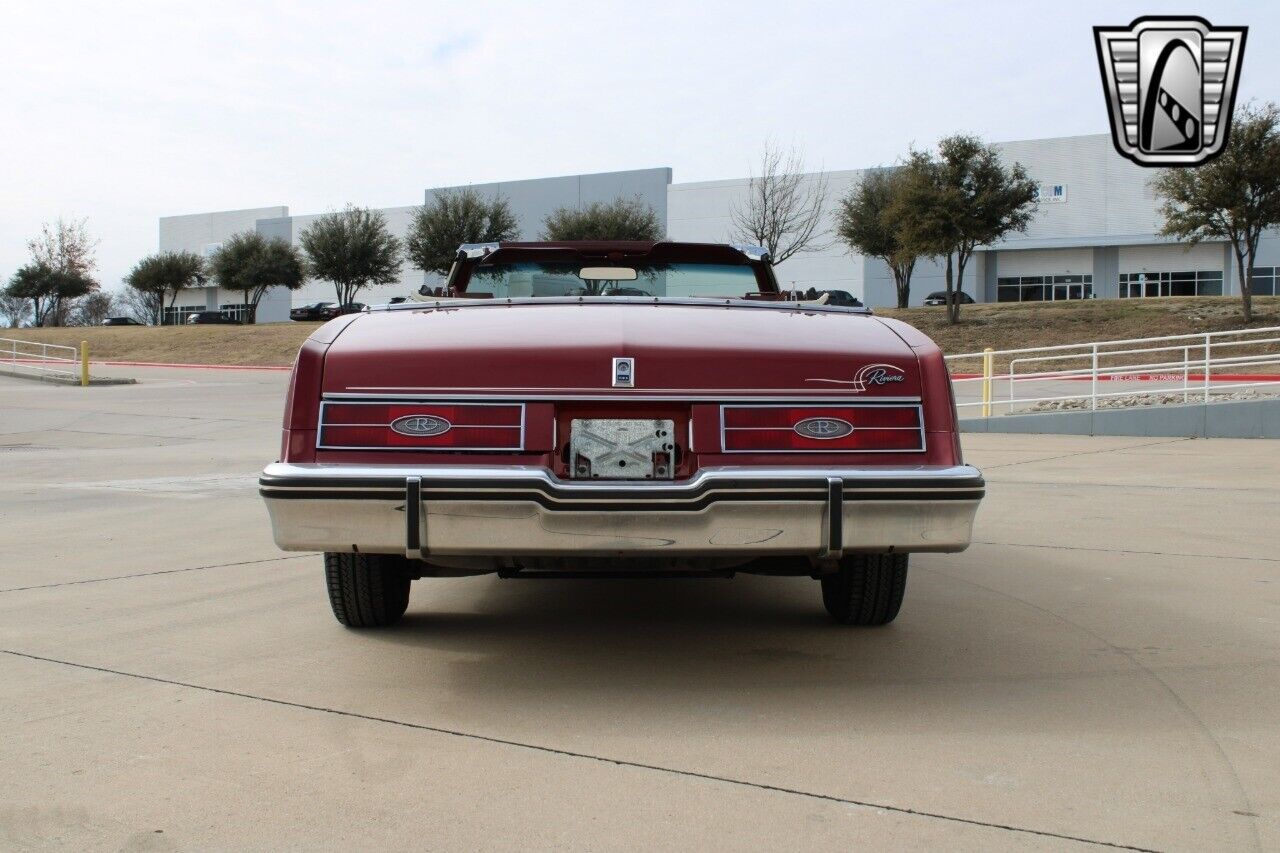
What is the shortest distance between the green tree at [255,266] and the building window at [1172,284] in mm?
41214

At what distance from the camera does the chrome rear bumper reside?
3.45 metres

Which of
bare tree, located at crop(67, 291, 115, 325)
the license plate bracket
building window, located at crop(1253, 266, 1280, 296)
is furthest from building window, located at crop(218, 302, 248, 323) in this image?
the license plate bracket

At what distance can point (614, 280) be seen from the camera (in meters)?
5.48

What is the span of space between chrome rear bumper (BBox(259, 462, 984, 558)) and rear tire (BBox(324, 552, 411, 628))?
0.79m

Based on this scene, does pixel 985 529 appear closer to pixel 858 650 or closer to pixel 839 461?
pixel 858 650

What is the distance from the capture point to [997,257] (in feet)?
198

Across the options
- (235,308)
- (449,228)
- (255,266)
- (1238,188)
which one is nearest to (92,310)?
(235,308)

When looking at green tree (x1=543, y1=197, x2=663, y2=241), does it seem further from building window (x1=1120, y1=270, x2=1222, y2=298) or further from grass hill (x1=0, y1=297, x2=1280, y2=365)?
building window (x1=1120, y1=270, x2=1222, y2=298)

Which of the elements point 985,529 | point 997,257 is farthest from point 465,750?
point 997,257

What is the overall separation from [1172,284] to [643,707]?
193 feet

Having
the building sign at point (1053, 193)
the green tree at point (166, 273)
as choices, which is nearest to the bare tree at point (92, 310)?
the green tree at point (166, 273)

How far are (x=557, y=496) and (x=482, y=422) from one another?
335 millimetres

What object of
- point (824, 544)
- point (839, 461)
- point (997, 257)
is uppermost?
point (997, 257)

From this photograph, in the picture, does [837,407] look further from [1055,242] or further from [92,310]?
[92,310]
